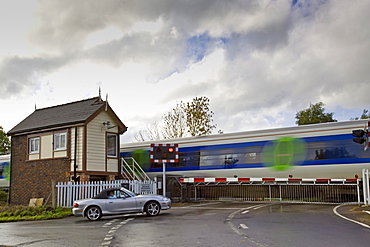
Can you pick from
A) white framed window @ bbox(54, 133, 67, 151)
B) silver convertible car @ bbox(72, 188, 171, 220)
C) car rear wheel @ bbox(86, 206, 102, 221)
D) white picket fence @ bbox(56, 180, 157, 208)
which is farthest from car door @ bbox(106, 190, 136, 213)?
white framed window @ bbox(54, 133, 67, 151)

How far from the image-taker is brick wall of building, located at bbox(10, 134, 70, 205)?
1038 inches

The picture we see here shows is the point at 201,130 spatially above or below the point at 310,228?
above

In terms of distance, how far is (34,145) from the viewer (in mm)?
28250

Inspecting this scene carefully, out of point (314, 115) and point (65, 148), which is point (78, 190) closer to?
point (65, 148)

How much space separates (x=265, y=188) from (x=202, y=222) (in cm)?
1435

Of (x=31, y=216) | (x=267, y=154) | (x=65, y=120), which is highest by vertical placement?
(x=65, y=120)

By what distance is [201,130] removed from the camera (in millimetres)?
47906

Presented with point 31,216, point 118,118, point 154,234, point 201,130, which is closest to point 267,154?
point 118,118

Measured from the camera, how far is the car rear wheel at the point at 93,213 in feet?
57.3

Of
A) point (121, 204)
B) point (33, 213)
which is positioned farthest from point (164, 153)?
point (33, 213)

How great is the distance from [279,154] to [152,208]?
10068mm

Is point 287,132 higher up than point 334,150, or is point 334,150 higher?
point 287,132

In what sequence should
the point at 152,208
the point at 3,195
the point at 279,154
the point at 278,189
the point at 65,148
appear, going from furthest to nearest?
the point at 3,195
the point at 278,189
the point at 65,148
the point at 279,154
the point at 152,208

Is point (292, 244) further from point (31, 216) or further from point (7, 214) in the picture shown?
point (7, 214)
